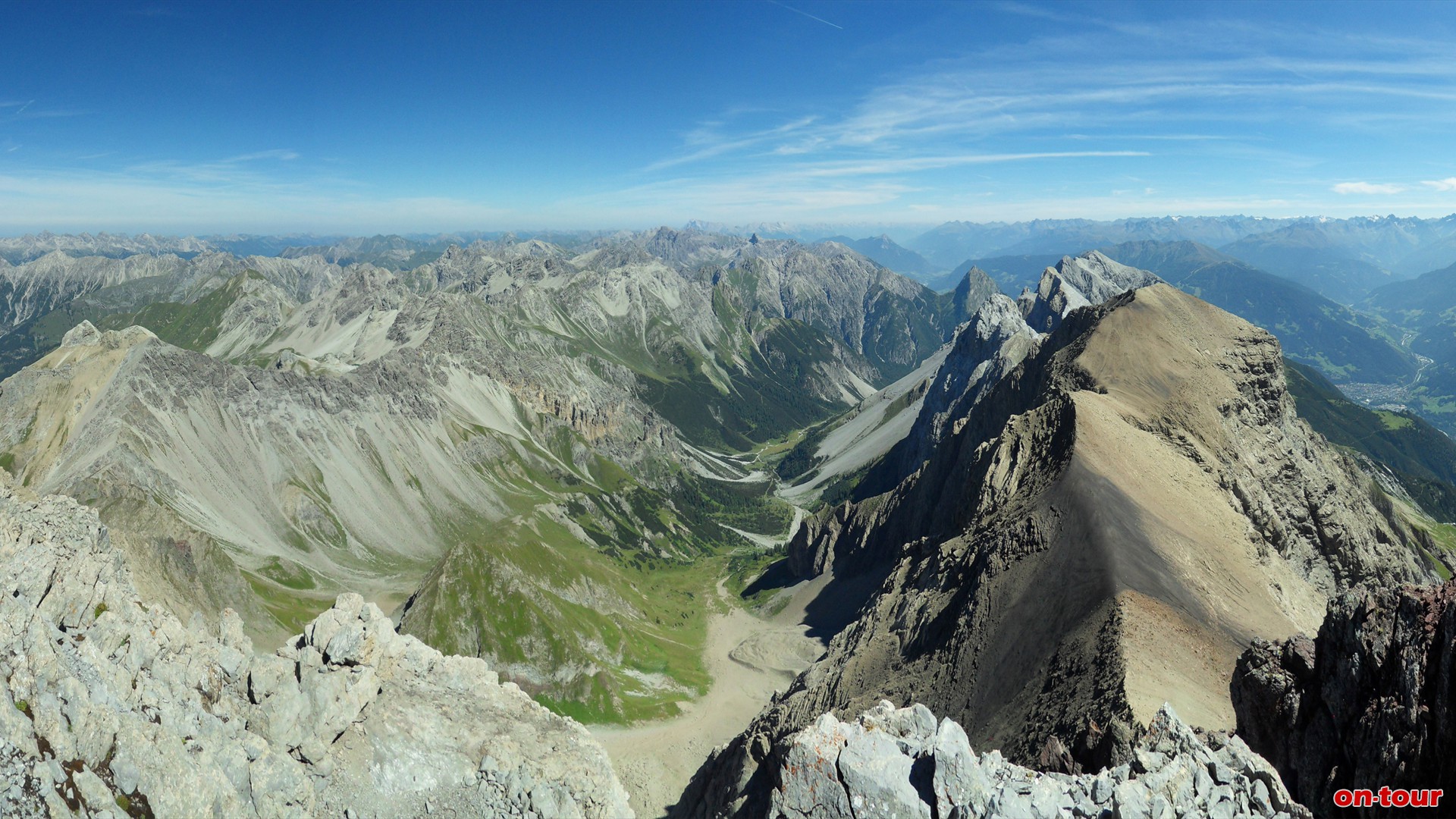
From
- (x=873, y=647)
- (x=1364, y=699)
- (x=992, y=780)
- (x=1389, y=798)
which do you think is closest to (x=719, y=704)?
(x=873, y=647)

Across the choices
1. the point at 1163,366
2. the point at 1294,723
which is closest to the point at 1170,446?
the point at 1163,366

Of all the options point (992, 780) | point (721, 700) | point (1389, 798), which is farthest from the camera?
point (721, 700)

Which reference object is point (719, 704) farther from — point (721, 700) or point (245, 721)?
point (245, 721)

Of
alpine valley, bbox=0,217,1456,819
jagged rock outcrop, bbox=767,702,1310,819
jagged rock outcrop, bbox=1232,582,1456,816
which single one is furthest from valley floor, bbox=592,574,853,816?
jagged rock outcrop, bbox=1232,582,1456,816

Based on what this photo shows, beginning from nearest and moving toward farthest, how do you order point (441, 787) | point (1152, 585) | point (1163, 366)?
point (441, 787) < point (1152, 585) < point (1163, 366)

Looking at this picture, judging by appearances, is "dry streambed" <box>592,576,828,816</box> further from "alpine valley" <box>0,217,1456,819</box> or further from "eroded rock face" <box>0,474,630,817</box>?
"eroded rock face" <box>0,474,630,817</box>

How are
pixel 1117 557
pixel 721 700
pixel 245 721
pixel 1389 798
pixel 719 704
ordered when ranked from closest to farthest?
pixel 1389 798 < pixel 245 721 < pixel 1117 557 < pixel 719 704 < pixel 721 700

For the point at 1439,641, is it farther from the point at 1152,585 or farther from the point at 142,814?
the point at 142,814
